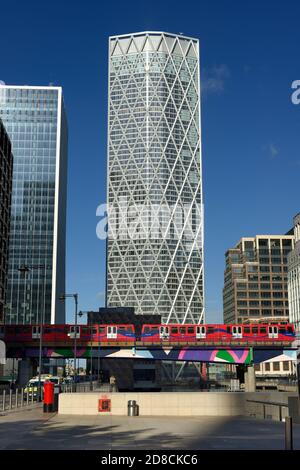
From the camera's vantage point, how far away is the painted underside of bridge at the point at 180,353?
91812 millimetres

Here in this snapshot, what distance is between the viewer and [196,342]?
295 ft

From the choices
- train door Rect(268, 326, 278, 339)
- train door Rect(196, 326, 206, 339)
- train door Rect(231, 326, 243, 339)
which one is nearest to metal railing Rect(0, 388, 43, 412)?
train door Rect(196, 326, 206, 339)

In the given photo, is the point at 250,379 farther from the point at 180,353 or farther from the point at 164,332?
the point at 164,332

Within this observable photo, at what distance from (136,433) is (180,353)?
75152 mm

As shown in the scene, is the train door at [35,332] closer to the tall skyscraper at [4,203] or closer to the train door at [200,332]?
the tall skyscraper at [4,203]

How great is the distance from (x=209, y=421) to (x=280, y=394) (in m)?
4.01

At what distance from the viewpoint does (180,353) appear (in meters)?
94.9

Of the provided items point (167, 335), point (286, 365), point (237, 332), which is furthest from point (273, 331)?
point (286, 365)

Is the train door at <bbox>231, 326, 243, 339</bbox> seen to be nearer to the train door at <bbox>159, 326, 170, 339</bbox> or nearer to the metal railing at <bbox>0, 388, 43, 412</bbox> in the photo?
the train door at <bbox>159, 326, 170, 339</bbox>

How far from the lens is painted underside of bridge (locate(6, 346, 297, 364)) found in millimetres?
91812

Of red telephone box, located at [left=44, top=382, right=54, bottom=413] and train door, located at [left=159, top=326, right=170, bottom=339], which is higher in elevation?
train door, located at [left=159, top=326, right=170, bottom=339]

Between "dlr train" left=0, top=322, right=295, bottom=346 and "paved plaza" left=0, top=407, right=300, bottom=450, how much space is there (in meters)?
59.3
